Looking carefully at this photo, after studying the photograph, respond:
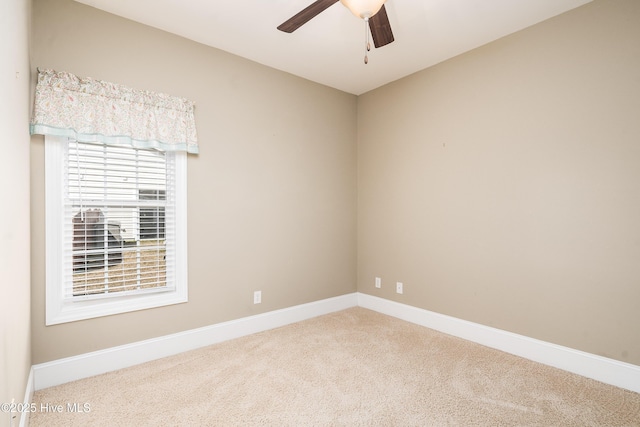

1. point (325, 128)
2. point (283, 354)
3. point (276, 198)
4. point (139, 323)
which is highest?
point (325, 128)

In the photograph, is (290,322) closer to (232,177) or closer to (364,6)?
(232,177)

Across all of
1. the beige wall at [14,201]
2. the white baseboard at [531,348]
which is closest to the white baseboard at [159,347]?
the beige wall at [14,201]

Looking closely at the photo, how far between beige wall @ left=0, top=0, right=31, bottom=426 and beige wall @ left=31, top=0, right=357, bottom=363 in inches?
11.9

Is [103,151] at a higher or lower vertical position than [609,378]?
higher

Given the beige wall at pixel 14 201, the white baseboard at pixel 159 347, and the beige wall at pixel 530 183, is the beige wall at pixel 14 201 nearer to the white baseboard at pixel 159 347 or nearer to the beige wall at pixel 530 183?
the white baseboard at pixel 159 347

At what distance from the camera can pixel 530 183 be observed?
2670mm

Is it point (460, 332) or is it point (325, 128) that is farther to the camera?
point (325, 128)

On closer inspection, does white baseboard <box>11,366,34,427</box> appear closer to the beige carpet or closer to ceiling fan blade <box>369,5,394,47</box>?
the beige carpet

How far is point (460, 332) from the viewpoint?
3.12 meters

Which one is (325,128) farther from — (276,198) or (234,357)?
(234,357)

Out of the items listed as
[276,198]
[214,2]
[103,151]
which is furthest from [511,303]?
[103,151]

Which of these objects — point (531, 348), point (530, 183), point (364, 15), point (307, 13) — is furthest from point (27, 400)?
point (530, 183)

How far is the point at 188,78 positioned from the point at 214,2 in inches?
27.9

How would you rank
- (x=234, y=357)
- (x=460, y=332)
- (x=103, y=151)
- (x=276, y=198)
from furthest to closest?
(x=276, y=198) < (x=460, y=332) < (x=234, y=357) < (x=103, y=151)
